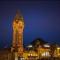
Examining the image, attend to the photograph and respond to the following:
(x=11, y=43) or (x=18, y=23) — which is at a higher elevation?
(x=18, y=23)

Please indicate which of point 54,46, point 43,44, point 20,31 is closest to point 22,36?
point 20,31

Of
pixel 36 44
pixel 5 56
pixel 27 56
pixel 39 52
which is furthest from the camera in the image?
pixel 36 44

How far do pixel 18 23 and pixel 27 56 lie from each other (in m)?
3.22

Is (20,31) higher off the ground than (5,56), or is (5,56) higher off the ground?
(20,31)

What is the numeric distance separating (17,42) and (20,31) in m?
0.95

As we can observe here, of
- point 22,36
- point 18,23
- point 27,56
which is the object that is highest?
point 18,23

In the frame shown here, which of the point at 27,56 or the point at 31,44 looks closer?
the point at 27,56

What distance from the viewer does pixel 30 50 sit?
54.2 ft

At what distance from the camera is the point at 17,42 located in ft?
54.1

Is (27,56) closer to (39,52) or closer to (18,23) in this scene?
(39,52)

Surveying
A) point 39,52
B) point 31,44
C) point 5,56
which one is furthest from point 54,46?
point 5,56

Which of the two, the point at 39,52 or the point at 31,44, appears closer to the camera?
the point at 39,52

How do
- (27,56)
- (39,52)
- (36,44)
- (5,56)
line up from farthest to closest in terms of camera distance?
(36,44) → (39,52) → (27,56) → (5,56)

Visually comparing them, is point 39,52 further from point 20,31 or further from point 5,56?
point 5,56
